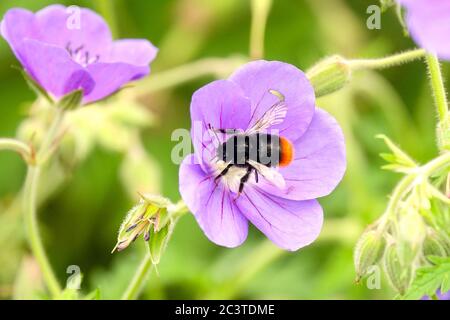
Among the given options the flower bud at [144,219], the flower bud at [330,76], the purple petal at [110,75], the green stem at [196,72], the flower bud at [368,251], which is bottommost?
the flower bud at [368,251]

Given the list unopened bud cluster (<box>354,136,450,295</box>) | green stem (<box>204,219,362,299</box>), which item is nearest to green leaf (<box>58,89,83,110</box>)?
unopened bud cluster (<box>354,136,450,295</box>)

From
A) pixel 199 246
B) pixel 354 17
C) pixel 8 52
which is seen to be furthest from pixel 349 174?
pixel 8 52

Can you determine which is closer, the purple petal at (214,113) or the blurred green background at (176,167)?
the purple petal at (214,113)

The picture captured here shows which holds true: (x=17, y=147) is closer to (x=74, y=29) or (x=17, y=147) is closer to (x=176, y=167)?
(x=74, y=29)

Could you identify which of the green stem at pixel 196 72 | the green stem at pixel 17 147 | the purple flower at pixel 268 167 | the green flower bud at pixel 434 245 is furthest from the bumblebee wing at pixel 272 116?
the green stem at pixel 196 72

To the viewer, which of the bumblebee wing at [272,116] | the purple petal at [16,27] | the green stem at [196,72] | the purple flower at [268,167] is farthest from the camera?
the green stem at [196,72]

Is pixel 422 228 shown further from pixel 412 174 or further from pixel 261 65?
pixel 261 65

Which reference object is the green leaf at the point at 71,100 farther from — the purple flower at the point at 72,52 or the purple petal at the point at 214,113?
the purple petal at the point at 214,113
